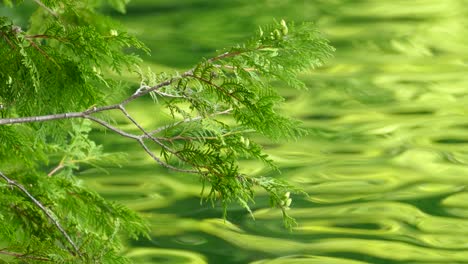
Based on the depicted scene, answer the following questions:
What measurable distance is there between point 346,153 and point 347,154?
0.04 ft

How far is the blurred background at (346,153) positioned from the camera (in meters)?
3.85

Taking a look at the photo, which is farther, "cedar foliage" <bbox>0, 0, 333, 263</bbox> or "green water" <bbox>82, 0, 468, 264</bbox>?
"green water" <bbox>82, 0, 468, 264</bbox>

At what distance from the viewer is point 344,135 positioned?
5.15 metres

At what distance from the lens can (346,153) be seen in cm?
490

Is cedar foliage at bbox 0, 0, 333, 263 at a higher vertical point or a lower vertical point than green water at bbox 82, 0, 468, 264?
higher

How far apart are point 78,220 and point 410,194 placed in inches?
77.4

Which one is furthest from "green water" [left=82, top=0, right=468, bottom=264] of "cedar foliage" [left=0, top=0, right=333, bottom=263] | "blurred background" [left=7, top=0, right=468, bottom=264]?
"cedar foliage" [left=0, top=0, right=333, bottom=263]

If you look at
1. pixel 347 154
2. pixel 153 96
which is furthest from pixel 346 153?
pixel 153 96

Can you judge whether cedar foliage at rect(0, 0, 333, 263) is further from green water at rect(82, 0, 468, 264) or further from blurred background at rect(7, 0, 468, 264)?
green water at rect(82, 0, 468, 264)

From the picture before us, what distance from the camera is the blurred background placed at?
385 cm

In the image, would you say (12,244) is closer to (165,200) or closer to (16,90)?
(16,90)

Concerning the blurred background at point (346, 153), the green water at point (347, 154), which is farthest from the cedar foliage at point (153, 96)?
the green water at point (347, 154)

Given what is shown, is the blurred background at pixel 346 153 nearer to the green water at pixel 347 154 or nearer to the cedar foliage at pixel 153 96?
the green water at pixel 347 154

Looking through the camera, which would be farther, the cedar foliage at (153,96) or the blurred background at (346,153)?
the blurred background at (346,153)
